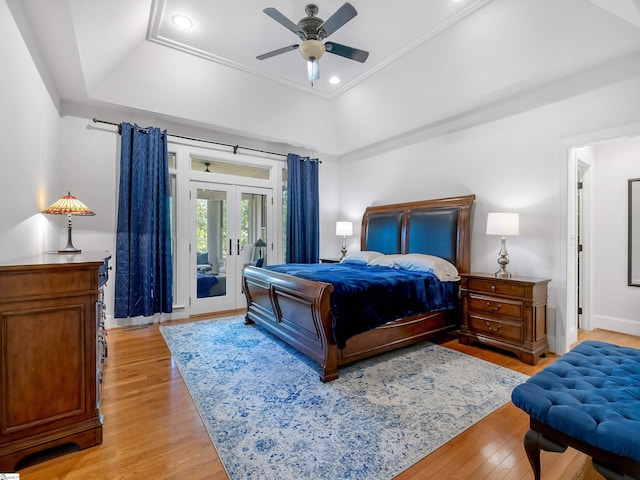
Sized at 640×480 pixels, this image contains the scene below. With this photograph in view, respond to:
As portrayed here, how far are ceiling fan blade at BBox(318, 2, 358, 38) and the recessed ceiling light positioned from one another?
1.53 m

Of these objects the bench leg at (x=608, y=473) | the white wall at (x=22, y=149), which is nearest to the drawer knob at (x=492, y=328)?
the bench leg at (x=608, y=473)

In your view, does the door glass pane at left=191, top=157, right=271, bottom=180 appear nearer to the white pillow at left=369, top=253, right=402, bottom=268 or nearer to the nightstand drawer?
the white pillow at left=369, top=253, right=402, bottom=268

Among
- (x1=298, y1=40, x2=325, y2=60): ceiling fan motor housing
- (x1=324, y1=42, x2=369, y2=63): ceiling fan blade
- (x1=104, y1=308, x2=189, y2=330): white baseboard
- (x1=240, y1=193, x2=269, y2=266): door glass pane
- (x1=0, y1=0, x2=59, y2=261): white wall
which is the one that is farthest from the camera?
(x1=240, y1=193, x2=269, y2=266): door glass pane

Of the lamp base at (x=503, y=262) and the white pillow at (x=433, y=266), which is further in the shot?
the white pillow at (x=433, y=266)

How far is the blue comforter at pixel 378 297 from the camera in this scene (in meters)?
2.67

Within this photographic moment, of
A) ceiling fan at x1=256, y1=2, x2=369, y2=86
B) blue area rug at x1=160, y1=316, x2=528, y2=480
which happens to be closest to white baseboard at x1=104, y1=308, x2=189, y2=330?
blue area rug at x1=160, y1=316, x2=528, y2=480

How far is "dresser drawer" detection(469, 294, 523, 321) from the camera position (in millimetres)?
3133

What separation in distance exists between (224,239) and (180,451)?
11.8 feet

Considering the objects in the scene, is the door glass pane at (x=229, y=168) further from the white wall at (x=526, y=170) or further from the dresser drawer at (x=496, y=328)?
the dresser drawer at (x=496, y=328)

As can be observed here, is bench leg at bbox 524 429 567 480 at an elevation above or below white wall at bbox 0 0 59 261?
below

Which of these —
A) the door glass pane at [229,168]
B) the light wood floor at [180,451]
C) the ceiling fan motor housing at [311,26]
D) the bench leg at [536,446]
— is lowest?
the light wood floor at [180,451]

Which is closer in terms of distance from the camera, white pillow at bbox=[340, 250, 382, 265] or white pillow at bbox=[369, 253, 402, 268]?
white pillow at bbox=[369, 253, 402, 268]

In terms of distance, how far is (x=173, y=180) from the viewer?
4.64 meters

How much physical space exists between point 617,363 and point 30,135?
4548 millimetres
